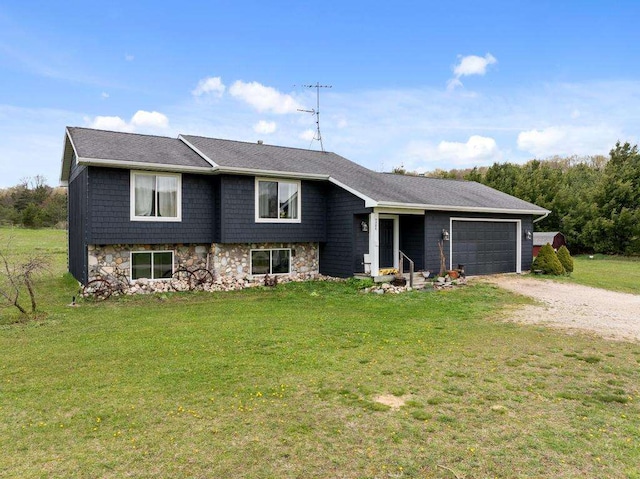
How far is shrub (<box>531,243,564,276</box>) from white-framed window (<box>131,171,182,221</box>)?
560 inches

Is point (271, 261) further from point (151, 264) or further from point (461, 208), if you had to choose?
point (461, 208)

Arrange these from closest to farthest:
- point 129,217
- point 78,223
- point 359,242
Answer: point 129,217 → point 78,223 → point 359,242

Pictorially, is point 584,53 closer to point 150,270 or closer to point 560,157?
point 150,270

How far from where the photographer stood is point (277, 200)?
15.1 meters

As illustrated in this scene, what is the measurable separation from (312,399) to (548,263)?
15987 mm

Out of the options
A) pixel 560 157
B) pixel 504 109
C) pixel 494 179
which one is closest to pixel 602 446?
pixel 504 109

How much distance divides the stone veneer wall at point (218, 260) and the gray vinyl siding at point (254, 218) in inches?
22.4

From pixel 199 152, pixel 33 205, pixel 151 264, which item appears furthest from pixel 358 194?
pixel 33 205

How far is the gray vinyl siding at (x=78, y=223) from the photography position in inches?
513

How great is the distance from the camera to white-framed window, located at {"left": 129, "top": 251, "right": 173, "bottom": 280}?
13.5m

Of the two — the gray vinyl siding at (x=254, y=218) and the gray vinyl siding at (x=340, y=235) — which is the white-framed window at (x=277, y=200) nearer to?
the gray vinyl siding at (x=254, y=218)

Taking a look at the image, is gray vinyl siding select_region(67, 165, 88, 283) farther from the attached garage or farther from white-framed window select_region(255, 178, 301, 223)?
the attached garage

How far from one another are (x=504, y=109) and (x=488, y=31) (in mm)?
7490

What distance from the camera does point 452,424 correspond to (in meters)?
4.41
